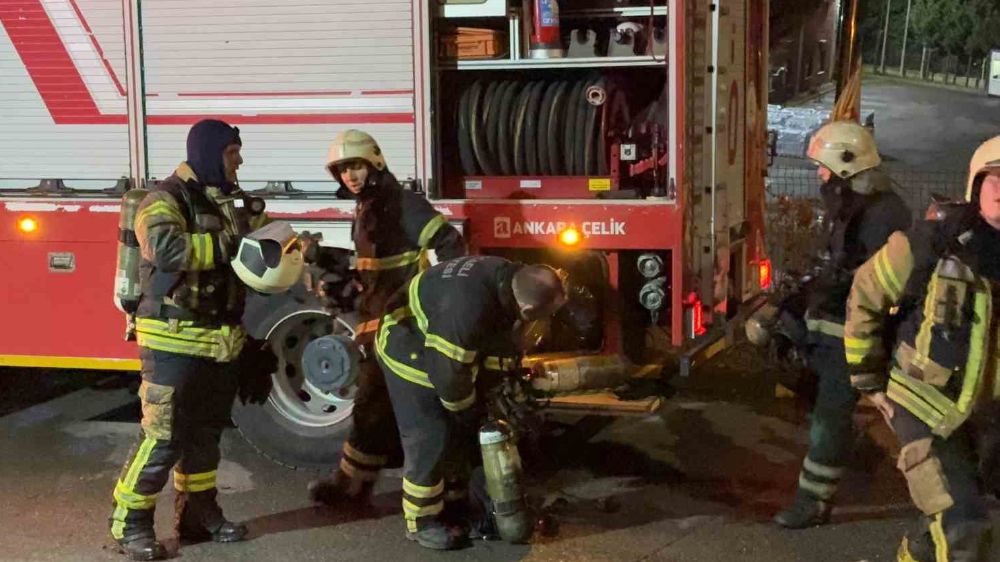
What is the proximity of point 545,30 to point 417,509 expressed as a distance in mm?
2217

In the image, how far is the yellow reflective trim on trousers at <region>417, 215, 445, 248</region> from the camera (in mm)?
5070

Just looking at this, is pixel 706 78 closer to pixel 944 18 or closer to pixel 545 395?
pixel 545 395

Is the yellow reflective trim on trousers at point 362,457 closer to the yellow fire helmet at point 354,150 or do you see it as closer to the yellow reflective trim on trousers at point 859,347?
the yellow fire helmet at point 354,150

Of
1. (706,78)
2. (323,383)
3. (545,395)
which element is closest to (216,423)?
(323,383)

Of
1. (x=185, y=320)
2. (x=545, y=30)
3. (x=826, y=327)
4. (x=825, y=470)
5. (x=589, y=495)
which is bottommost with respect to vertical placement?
(x=589, y=495)

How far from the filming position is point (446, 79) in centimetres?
A: 559

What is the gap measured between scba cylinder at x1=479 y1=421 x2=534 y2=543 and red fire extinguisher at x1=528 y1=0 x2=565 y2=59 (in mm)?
1795

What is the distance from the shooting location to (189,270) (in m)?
4.42

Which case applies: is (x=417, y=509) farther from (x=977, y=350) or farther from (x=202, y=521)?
(x=977, y=350)

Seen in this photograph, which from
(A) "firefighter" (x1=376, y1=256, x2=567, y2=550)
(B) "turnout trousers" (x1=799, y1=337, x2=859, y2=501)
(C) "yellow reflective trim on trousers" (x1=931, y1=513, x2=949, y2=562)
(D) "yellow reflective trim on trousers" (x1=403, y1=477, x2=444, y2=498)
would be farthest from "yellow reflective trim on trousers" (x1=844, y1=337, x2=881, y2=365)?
(D) "yellow reflective trim on trousers" (x1=403, y1=477, x2=444, y2=498)

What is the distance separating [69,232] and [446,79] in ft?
6.62

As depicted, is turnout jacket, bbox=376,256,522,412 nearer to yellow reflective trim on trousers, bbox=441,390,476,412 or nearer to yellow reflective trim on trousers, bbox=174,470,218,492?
yellow reflective trim on trousers, bbox=441,390,476,412

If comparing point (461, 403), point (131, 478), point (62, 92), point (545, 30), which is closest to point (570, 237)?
point (545, 30)

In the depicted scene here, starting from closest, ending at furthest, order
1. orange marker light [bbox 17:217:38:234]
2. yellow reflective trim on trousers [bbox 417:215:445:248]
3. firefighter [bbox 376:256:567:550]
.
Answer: firefighter [bbox 376:256:567:550], yellow reflective trim on trousers [bbox 417:215:445:248], orange marker light [bbox 17:217:38:234]
